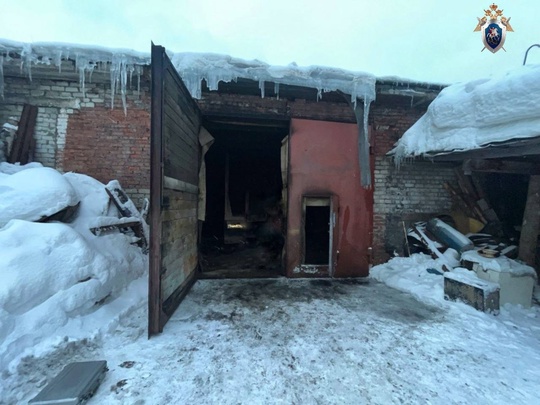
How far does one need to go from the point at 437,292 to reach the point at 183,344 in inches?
151

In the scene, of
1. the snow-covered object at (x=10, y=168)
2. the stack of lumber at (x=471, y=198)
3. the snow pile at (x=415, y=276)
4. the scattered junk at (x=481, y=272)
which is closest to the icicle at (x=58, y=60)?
the snow-covered object at (x=10, y=168)

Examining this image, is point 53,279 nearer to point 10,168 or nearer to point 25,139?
point 10,168

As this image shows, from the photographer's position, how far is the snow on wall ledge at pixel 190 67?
3879 mm

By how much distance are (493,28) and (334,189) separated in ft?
17.2

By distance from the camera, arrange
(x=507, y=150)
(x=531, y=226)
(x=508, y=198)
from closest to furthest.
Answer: (x=507, y=150), (x=531, y=226), (x=508, y=198)

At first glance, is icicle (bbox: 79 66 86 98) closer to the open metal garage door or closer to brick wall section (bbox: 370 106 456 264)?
the open metal garage door

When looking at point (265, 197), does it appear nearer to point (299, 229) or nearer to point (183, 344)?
point (299, 229)

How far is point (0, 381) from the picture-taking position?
6.09 ft

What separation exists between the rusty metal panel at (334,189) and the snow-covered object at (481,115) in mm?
1203

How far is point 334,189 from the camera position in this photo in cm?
504

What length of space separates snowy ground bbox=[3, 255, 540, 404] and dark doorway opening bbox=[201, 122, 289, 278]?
3.95 meters

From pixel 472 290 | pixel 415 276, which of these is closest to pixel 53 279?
pixel 472 290

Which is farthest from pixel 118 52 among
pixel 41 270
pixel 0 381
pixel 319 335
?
pixel 319 335

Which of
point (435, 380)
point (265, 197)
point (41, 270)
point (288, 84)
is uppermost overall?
point (288, 84)
